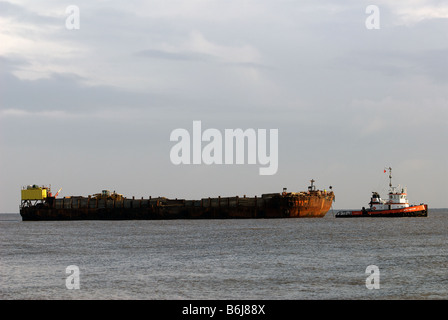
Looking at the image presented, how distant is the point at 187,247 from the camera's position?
53.0 m

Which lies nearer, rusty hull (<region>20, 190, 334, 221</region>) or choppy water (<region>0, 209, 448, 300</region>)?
choppy water (<region>0, 209, 448, 300</region>)

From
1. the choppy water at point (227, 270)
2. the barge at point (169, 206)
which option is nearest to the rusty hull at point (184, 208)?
the barge at point (169, 206)

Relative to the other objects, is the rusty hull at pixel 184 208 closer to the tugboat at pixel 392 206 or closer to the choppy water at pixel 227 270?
the tugboat at pixel 392 206

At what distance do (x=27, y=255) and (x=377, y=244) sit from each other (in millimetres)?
31376

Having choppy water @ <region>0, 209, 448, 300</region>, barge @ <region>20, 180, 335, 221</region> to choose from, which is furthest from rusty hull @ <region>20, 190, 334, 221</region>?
choppy water @ <region>0, 209, 448, 300</region>

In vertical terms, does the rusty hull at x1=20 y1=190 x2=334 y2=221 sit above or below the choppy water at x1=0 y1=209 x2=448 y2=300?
above

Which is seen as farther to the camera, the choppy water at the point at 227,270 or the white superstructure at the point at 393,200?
the white superstructure at the point at 393,200

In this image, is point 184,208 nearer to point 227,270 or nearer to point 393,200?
point 393,200

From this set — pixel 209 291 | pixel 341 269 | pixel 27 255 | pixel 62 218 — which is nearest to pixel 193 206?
pixel 62 218

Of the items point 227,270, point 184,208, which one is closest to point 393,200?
point 184,208

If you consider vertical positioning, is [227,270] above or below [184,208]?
below

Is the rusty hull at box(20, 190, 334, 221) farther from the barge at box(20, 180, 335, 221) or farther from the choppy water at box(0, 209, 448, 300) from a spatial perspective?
the choppy water at box(0, 209, 448, 300)

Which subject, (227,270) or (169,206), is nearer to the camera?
(227,270)

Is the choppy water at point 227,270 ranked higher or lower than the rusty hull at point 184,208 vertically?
lower
